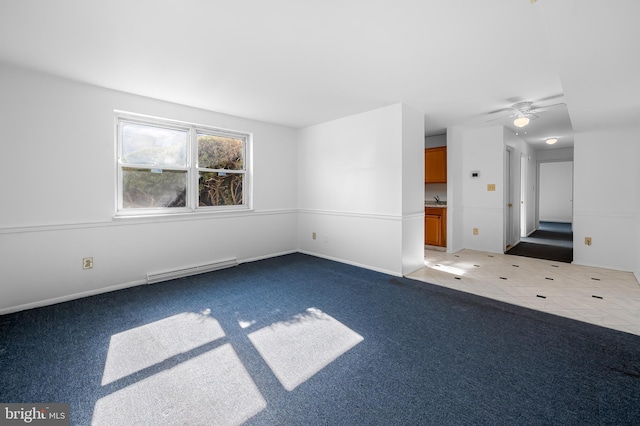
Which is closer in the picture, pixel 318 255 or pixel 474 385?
pixel 474 385

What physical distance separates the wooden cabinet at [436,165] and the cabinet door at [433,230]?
79 cm

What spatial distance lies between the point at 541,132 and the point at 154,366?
7.57 metres

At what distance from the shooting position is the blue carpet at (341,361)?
5.24ft

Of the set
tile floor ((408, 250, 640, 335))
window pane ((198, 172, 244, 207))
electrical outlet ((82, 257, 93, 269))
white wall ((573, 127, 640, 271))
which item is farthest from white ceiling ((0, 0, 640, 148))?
tile floor ((408, 250, 640, 335))

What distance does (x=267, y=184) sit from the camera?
5176 mm

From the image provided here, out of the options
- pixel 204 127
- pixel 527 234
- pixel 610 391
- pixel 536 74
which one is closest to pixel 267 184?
pixel 204 127

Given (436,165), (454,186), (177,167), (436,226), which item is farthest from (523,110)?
(177,167)

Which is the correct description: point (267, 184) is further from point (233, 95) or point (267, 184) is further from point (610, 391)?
point (610, 391)

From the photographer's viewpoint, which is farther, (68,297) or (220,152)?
(220,152)

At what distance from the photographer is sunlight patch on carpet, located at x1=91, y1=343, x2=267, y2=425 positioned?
1536 mm

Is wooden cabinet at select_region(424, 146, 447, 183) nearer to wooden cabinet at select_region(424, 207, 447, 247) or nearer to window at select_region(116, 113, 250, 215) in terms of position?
wooden cabinet at select_region(424, 207, 447, 247)

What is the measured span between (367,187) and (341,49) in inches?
90.3

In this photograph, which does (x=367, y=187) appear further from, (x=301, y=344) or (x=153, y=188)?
(x=153, y=188)

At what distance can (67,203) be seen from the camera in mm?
3188
